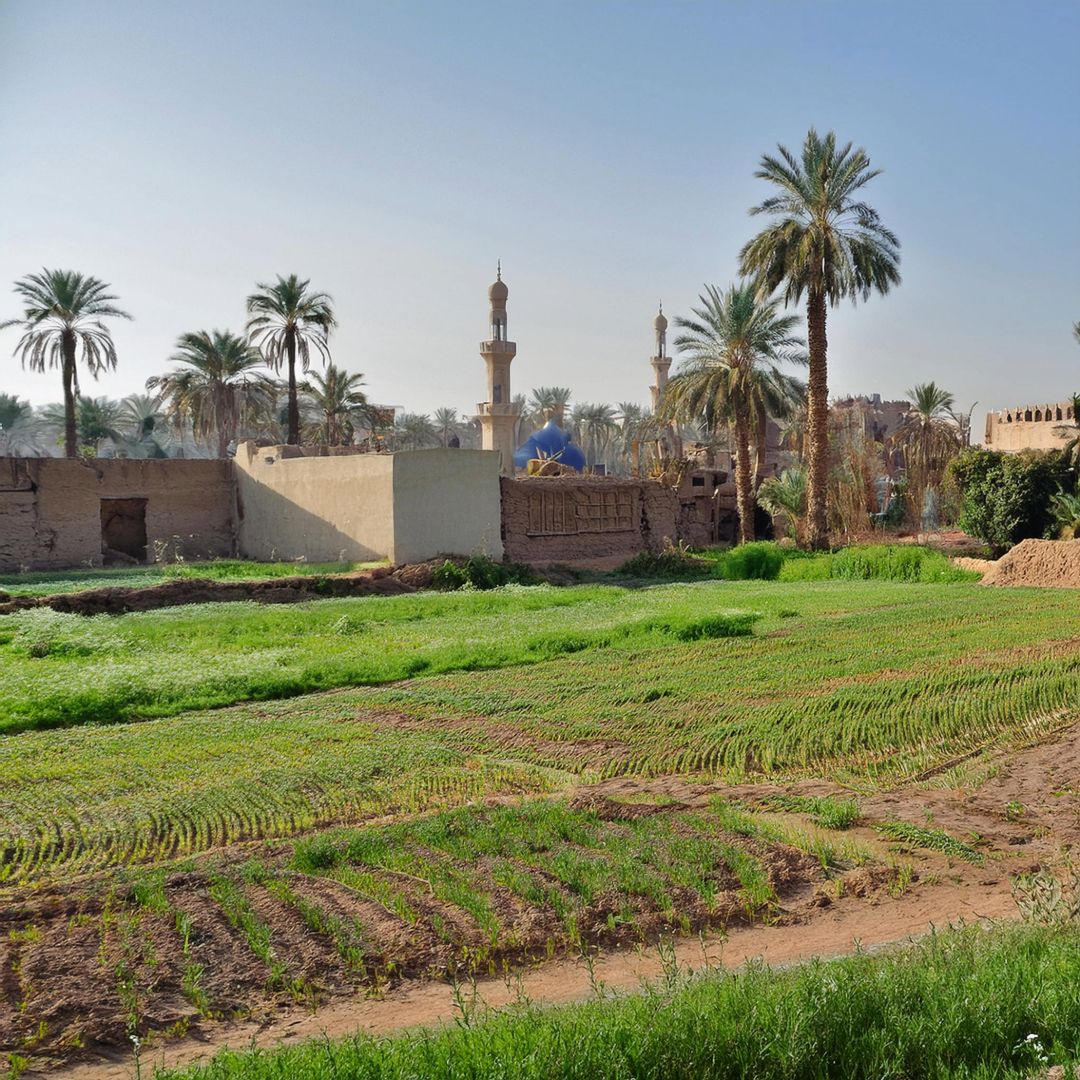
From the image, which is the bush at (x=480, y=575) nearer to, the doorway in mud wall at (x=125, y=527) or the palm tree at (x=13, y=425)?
the doorway in mud wall at (x=125, y=527)

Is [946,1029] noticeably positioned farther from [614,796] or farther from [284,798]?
[284,798]

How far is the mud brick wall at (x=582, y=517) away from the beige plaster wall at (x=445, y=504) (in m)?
1.01

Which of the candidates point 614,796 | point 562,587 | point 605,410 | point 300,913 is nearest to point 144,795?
point 300,913

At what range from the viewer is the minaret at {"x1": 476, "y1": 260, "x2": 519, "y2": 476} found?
44750mm

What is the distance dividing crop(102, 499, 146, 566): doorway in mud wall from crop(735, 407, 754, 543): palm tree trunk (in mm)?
16634

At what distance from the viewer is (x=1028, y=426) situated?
3316cm

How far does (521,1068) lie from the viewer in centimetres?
357

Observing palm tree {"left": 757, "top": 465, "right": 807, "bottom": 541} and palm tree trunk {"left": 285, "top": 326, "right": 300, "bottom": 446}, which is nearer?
palm tree {"left": 757, "top": 465, "right": 807, "bottom": 541}

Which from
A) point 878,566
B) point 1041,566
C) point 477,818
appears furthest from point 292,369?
point 477,818

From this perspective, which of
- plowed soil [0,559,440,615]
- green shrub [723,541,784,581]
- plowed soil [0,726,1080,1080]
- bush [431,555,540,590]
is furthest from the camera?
green shrub [723,541,784,581]

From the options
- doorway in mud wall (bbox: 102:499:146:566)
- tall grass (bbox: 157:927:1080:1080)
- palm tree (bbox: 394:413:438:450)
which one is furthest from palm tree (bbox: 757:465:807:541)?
palm tree (bbox: 394:413:438:450)

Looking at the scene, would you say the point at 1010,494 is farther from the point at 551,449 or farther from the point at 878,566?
the point at 551,449

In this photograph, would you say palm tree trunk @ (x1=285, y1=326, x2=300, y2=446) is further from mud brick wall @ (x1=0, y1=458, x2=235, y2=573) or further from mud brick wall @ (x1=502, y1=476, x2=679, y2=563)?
mud brick wall @ (x1=502, y1=476, x2=679, y2=563)

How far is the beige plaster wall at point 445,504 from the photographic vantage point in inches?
886
